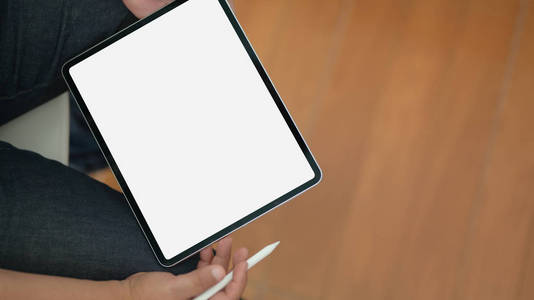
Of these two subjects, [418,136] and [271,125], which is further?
[418,136]

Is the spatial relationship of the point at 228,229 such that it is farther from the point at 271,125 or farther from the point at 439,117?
the point at 439,117

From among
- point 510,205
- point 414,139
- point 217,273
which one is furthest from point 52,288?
point 510,205

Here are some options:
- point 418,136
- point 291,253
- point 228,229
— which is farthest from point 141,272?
point 418,136

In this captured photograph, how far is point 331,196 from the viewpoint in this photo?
880 mm

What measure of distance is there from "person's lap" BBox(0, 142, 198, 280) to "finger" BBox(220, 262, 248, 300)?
0.10 m

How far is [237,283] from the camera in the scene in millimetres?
459

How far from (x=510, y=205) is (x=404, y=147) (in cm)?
25

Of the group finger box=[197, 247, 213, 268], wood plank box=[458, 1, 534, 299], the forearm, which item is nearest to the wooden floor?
wood plank box=[458, 1, 534, 299]

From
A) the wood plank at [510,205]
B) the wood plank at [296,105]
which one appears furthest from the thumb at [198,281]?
the wood plank at [510,205]

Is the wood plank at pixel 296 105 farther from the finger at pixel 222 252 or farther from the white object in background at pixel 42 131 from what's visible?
the white object in background at pixel 42 131

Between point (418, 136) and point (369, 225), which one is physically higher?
point (418, 136)

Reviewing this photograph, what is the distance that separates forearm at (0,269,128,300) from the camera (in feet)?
1.45

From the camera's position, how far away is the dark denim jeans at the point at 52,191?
0.49m

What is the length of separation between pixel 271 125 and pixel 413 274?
0.55 metres
